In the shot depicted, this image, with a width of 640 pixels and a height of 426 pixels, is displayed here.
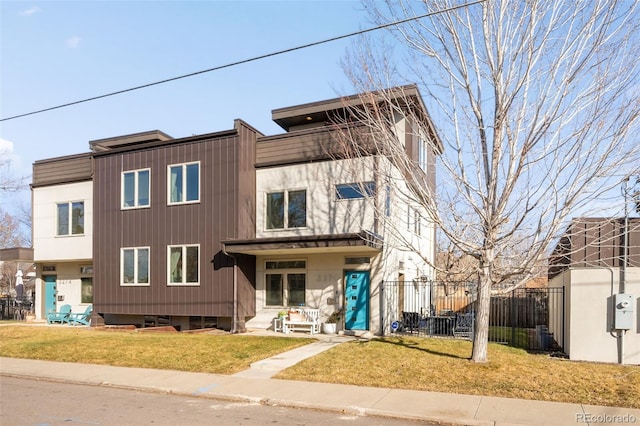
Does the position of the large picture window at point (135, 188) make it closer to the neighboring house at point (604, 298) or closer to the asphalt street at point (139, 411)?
the asphalt street at point (139, 411)

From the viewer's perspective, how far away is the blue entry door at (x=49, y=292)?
84.7 feet

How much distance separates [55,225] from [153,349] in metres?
13.6

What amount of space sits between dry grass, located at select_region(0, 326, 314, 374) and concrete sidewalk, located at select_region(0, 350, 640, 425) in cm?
62

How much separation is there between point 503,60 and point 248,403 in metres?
8.94

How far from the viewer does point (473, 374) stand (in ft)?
34.6

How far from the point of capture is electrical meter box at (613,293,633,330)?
42.3 ft

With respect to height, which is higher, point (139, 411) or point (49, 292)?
point (139, 411)

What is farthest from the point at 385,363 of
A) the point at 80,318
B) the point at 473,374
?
the point at 80,318

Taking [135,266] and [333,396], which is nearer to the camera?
[333,396]

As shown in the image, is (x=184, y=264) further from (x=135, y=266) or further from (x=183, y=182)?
(x=183, y=182)

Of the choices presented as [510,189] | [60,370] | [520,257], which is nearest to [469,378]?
[520,257]

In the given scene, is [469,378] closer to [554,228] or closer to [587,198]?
[554,228]

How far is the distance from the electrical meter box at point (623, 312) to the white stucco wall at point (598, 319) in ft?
0.65

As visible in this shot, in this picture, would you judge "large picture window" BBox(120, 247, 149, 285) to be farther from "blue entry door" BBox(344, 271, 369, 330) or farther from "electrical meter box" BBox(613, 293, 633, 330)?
"electrical meter box" BBox(613, 293, 633, 330)
